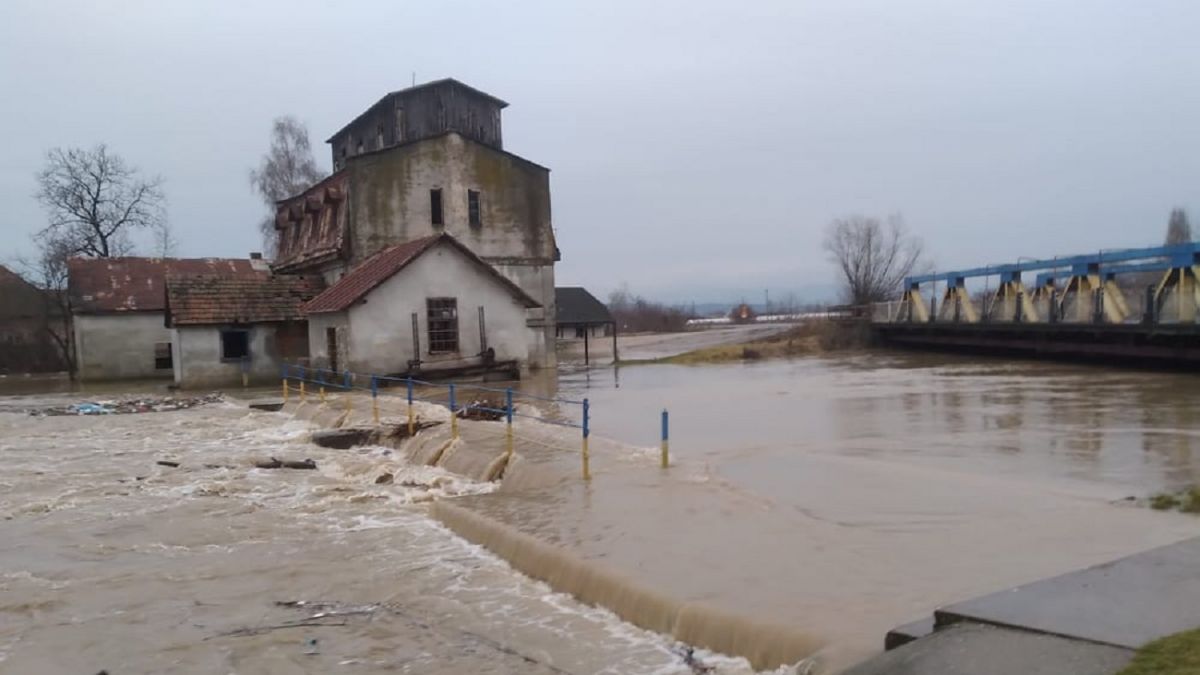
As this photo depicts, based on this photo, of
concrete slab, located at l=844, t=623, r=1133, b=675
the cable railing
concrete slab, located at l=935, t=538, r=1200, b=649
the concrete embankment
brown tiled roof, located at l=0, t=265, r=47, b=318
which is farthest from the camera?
brown tiled roof, located at l=0, t=265, r=47, b=318

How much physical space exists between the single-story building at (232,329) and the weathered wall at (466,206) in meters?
3.82

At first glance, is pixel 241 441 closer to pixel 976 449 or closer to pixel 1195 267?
pixel 976 449

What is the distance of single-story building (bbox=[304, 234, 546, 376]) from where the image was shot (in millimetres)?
29312

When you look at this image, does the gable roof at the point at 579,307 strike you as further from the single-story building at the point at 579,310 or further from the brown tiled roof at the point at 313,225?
the brown tiled roof at the point at 313,225

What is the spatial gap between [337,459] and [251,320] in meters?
18.6

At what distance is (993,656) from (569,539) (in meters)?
5.76

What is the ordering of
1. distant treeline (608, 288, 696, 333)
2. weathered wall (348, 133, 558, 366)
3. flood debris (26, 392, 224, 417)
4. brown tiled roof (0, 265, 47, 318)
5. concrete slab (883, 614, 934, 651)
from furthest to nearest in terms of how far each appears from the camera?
distant treeline (608, 288, 696, 333)
brown tiled roof (0, 265, 47, 318)
weathered wall (348, 133, 558, 366)
flood debris (26, 392, 224, 417)
concrete slab (883, 614, 934, 651)

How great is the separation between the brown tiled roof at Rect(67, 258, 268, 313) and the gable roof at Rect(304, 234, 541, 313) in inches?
361

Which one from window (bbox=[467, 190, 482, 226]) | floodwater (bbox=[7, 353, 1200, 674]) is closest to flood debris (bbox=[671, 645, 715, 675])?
floodwater (bbox=[7, 353, 1200, 674])

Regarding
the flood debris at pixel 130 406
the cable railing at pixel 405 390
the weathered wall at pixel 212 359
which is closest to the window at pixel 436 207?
the weathered wall at pixel 212 359

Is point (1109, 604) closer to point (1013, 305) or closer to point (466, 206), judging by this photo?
point (466, 206)

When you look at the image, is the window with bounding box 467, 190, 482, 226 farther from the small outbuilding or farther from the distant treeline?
the distant treeline

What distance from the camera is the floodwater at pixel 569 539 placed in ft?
24.1

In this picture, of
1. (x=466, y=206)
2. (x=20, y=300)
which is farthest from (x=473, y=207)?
(x=20, y=300)
